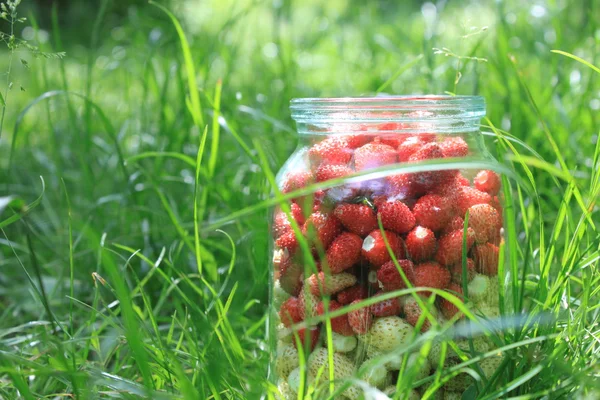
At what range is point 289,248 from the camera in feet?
2.53

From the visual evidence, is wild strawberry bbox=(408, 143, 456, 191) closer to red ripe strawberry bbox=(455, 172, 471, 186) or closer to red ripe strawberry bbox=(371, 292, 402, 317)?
red ripe strawberry bbox=(455, 172, 471, 186)

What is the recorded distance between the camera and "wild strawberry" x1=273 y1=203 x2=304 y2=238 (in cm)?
77

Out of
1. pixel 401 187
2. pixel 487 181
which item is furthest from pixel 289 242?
pixel 487 181

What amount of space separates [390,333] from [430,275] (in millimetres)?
76

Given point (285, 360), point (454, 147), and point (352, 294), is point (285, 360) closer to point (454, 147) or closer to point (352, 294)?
point (352, 294)

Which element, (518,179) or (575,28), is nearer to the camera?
(518,179)

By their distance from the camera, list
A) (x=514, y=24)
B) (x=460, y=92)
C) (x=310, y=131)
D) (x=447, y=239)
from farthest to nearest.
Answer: (x=514, y=24), (x=460, y=92), (x=310, y=131), (x=447, y=239)

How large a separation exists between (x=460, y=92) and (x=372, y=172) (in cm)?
117

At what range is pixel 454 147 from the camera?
781 millimetres

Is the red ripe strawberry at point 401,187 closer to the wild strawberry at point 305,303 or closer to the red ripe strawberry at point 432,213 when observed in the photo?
the red ripe strawberry at point 432,213

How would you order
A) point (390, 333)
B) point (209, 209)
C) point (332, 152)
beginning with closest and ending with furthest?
point (390, 333)
point (332, 152)
point (209, 209)

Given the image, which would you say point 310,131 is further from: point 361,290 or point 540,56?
point 540,56

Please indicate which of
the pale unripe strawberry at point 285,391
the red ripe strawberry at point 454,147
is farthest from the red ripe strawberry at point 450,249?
the pale unripe strawberry at point 285,391

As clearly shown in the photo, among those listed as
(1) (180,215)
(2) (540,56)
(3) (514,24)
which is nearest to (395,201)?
(1) (180,215)
